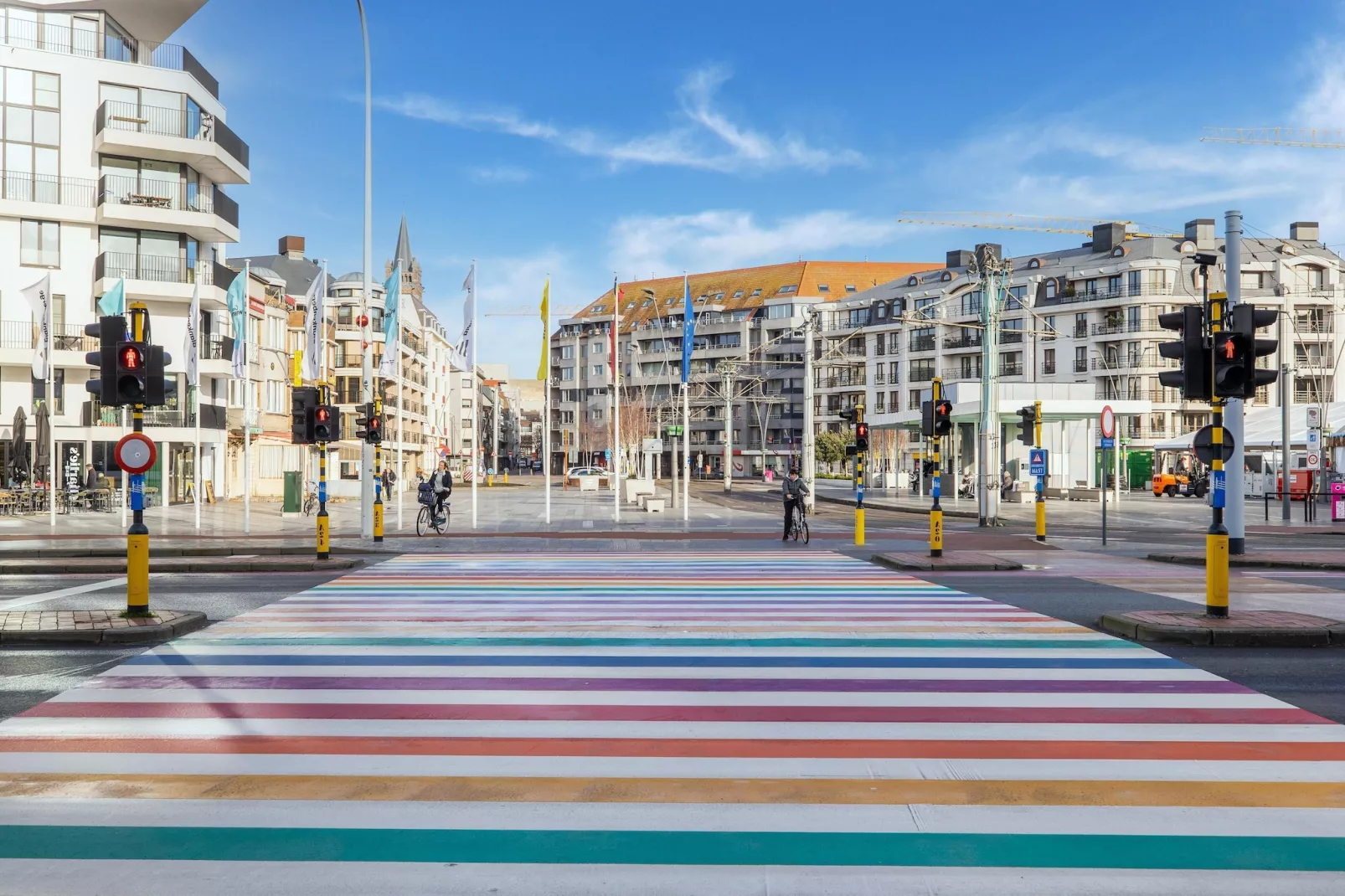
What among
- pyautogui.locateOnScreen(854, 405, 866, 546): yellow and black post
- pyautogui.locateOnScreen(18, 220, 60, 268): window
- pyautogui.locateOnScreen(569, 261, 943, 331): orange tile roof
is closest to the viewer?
pyautogui.locateOnScreen(854, 405, 866, 546): yellow and black post

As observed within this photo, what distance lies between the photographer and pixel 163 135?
43094 millimetres

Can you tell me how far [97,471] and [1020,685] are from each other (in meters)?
42.9

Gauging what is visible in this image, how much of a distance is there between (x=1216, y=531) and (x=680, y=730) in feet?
22.7

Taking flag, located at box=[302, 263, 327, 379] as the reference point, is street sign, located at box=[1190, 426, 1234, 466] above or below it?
below

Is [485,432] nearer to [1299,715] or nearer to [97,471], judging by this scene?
[97,471]

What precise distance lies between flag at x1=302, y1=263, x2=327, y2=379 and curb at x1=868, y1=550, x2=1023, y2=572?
2090cm

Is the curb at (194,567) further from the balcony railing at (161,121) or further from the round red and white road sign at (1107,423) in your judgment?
the balcony railing at (161,121)

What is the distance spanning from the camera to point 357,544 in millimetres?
23719

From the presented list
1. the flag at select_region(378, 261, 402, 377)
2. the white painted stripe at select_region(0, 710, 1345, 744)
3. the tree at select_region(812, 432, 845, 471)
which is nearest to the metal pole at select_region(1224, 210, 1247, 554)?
the white painted stripe at select_region(0, 710, 1345, 744)

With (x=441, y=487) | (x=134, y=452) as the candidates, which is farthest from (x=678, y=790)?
(x=441, y=487)

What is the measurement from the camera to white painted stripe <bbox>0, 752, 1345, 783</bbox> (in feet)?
19.1

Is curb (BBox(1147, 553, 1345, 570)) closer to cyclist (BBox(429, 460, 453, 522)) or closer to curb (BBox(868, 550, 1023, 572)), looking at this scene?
curb (BBox(868, 550, 1023, 572))

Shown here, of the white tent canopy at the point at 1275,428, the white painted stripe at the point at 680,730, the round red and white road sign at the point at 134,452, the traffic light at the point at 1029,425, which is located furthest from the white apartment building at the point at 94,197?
the white tent canopy at the point at 1275,428

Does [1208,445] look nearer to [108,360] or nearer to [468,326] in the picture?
[108,360]
